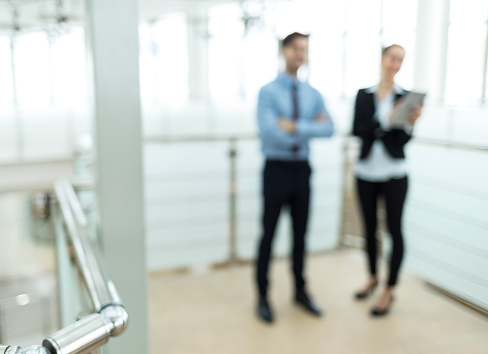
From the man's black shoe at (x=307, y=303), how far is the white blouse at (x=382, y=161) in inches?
24.8

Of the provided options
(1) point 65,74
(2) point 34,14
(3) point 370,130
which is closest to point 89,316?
(3) point 370,130

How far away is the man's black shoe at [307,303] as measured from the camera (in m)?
1.97

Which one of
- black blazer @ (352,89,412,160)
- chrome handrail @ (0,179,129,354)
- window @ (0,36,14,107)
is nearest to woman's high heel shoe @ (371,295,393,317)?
black blazer @ (352,89,412,160)

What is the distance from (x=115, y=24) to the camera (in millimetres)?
1105

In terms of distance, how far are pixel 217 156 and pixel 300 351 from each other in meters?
1.30

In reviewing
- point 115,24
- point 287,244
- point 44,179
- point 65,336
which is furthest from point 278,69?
point 44,179

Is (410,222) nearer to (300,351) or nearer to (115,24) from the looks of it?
(115,24)

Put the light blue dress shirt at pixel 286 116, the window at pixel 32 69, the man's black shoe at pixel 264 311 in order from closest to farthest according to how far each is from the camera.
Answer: the light blue dress shirt at pixel 286 116 < the man's black shoe at pixel 264 311 < the window at pixel 32 69

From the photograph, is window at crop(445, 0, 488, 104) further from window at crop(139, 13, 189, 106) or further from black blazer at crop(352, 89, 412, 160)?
window at crop(139, 13, 189, 106)

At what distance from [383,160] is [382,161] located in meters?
0.02

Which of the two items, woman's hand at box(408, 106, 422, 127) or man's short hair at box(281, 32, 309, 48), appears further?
man's short hair at box(281, 32, 309, 48)

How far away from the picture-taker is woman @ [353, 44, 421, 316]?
903mm

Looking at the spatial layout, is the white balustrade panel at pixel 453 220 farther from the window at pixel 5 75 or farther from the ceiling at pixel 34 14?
the window at pixel 5 75

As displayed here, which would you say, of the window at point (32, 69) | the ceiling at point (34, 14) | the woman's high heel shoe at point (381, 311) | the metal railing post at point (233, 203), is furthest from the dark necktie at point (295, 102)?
the window at point (32, 69)
